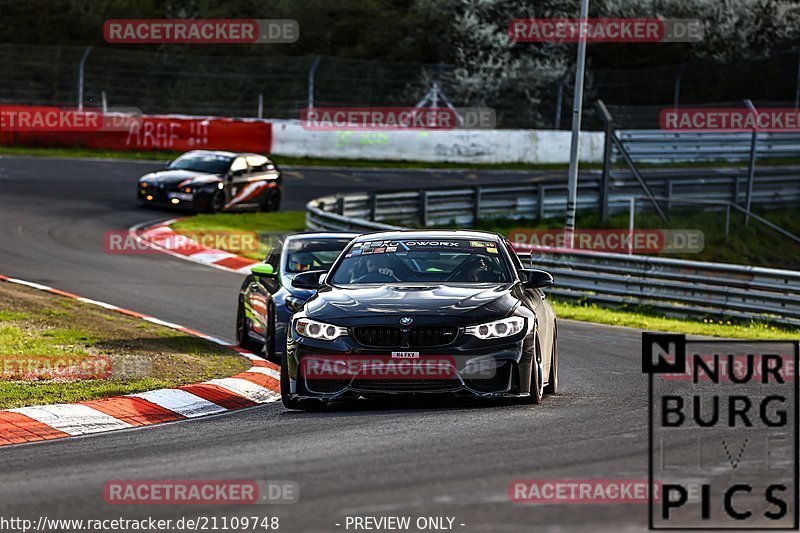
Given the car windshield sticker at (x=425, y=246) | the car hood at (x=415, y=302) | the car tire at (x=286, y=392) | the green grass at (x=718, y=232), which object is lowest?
the green grass at (x=718, y=232)

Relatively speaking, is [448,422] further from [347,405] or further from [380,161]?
[380,161]

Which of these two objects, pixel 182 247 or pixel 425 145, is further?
pixel 425 145

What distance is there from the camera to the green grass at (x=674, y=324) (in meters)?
18.0

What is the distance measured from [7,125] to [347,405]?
31.1 m

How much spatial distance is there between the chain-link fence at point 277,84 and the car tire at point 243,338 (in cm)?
2732

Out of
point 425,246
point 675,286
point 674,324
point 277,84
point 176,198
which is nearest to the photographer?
point 425,246

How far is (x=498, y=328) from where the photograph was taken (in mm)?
9625

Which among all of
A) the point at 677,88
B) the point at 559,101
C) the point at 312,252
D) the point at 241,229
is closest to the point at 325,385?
the point at 312,252

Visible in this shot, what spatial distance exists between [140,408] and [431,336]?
2.38m

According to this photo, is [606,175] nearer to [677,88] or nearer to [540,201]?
[540,201]

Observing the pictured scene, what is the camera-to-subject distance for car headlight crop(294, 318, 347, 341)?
965cm

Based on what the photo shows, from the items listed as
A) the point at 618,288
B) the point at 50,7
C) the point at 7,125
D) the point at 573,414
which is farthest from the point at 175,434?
the point at 50,7

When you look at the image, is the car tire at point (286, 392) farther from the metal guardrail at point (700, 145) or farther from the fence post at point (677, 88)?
the fence post at point (677, 88)

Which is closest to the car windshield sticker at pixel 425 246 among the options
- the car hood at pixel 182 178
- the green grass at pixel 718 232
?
the green grass at pixel 718 232
